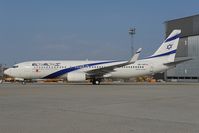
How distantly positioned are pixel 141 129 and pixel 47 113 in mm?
4140

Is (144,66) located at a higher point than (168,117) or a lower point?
higher

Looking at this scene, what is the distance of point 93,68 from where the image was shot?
40.8m

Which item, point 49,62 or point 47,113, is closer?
point 47,113

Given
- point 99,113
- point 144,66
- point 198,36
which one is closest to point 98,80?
point 144,66

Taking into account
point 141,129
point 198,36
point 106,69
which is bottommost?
point 141,129

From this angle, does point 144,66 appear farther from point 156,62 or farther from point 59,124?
point 59,124

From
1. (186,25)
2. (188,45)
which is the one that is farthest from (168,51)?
(186,25)

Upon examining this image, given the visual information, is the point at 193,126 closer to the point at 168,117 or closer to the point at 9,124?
the point at 168,117

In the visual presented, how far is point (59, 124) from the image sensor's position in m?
9.03

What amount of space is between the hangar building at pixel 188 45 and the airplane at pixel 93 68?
4009 cm

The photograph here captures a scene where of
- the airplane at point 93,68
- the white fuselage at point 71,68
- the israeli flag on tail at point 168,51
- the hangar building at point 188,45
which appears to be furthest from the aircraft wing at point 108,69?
the hangar building at point 188,45

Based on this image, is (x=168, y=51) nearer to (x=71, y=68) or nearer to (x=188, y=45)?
(x=71, y=68)

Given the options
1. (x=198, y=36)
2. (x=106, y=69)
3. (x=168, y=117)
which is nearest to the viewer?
(x=168, y=117)

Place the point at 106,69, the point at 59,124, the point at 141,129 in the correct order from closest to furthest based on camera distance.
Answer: the point at 141,129
the point at 59,124
the point at 106,69
